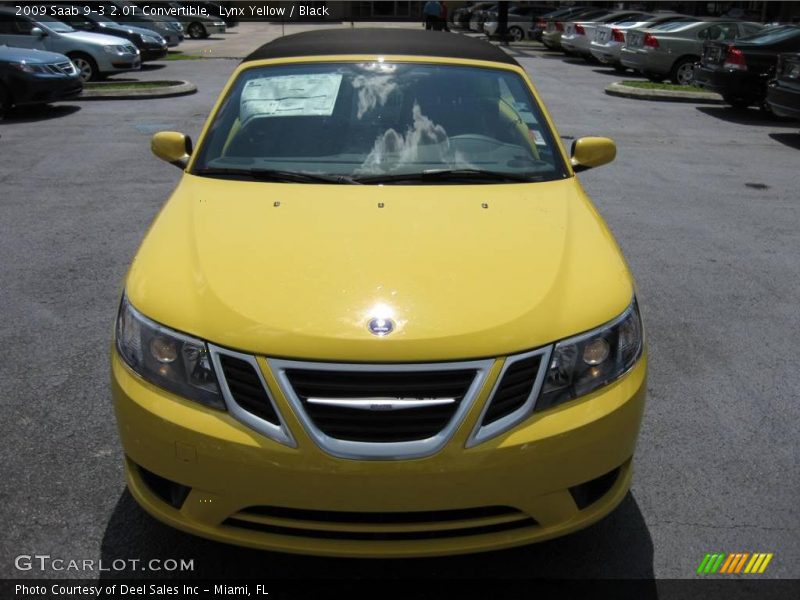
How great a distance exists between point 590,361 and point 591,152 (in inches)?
73.5

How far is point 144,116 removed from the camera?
13.0 m

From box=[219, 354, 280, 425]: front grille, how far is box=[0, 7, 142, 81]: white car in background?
53.2 ft

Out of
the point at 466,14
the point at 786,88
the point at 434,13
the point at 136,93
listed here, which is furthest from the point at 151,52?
the point at 466,14

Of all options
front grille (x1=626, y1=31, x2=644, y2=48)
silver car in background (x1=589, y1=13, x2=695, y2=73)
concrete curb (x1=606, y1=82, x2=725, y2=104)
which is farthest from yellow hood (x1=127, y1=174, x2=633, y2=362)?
silver car in background (x1=589, y1=13, x2=695, y2=73)

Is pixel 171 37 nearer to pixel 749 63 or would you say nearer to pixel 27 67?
pixel 27 67

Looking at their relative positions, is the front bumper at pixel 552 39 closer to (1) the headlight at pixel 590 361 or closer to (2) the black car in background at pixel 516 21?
(2) the black car in background at pixel 516 21

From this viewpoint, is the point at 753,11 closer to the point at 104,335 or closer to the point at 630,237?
the point at 630,237

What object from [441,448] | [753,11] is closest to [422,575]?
[441,448]

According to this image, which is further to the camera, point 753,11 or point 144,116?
point 753,11

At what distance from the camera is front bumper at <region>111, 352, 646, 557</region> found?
2332mm

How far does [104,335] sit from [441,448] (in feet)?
9.91

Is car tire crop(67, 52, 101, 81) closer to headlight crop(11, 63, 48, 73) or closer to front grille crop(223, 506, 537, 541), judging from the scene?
headlight crop(11, 63, 48, 73)

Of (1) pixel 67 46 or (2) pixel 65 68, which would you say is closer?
(2) pixel 65 68

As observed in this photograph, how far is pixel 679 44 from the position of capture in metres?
18.2
